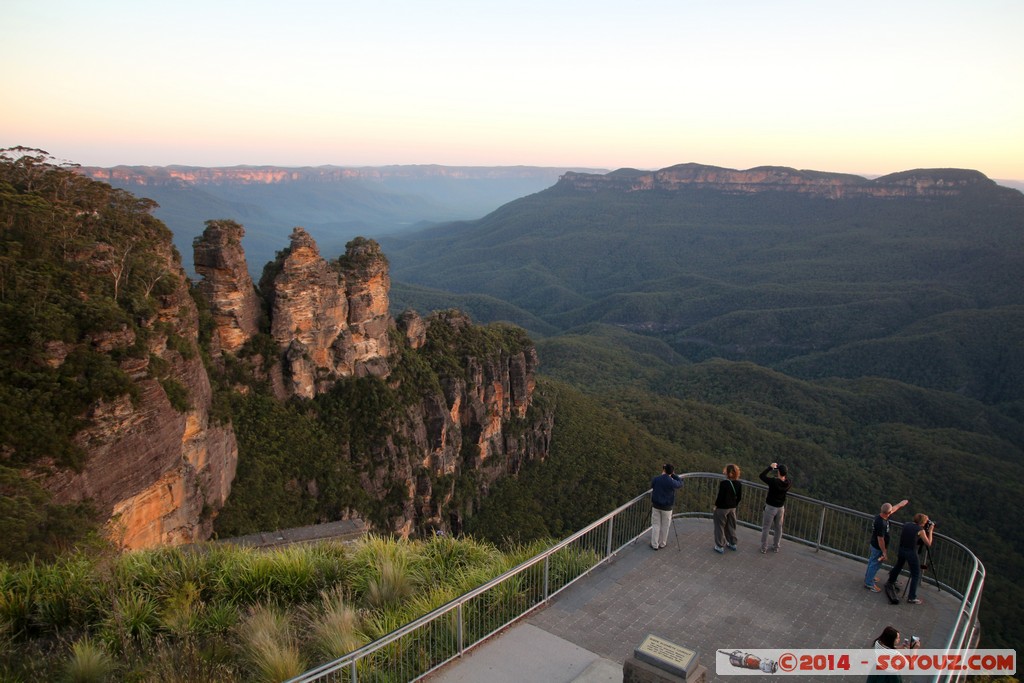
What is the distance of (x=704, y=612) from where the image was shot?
41.2ft

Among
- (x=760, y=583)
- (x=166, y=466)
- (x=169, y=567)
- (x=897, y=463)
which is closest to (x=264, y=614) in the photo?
(x=169, y=567)

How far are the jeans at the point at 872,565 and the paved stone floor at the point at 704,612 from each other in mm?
280

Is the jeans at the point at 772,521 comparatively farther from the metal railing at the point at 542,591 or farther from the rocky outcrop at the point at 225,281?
the rocky outcrop at the point at 225,281

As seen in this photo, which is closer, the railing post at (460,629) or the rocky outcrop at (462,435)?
the railing post at (460,629)

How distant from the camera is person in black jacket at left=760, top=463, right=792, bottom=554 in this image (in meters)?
14.8

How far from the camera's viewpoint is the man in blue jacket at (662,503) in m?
14.5

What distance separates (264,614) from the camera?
32.7 ft

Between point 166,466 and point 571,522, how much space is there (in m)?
30.2

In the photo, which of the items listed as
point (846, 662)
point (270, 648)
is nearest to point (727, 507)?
point (846, 662)

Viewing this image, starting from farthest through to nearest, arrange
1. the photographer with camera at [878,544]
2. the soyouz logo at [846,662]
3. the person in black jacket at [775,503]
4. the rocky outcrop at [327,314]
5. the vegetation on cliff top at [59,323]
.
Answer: the rocky outcrop at [327,314], the vegetation on cliff top at [59,323], the person in black jacket at [775,503], the photographer with camera at [878,544], the soyouz logo at [846,662]

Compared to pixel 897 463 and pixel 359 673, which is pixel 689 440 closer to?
pixel 897 463

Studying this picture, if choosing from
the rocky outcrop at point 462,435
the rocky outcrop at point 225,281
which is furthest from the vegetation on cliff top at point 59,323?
the rocky outcrop at point 462,435

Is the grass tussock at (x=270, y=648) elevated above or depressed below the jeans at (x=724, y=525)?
above

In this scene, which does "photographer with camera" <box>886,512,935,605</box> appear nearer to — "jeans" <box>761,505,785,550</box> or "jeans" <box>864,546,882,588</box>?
"jeans" <box>864,546,882,588</box>
